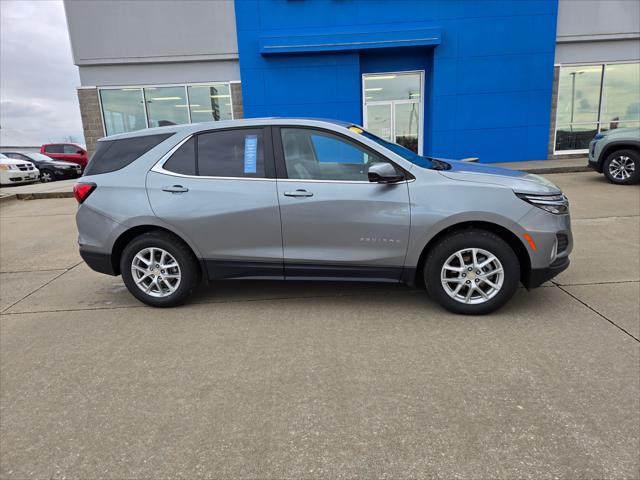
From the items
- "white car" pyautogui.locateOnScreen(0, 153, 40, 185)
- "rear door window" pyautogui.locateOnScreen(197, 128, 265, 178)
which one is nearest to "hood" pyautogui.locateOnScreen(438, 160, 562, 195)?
"rear door window" pyautogui.locateOnScreen(197, 128, 265, 178)

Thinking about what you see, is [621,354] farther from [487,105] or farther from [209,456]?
[487,105]

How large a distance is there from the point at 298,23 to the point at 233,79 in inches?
115

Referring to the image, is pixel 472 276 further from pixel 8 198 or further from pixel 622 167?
pixel 8 198

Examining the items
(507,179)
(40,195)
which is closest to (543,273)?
(507,179)

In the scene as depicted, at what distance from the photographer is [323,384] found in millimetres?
2879

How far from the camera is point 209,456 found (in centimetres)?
228

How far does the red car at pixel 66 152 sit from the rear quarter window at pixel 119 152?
66.0 ft

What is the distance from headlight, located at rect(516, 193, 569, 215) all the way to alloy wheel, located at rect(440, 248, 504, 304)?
0.55 meters

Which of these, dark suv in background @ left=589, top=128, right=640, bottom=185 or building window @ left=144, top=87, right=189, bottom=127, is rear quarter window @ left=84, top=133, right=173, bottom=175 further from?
building window @ left=144, top=87, right=189, bottom=127

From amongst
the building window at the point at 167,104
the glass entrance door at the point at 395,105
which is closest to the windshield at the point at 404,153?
the glass entrance door at the point at 395,105

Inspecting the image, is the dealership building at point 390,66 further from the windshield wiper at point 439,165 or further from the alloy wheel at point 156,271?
the alloy wheel at point 156,271

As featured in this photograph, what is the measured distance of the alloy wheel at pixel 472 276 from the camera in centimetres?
371

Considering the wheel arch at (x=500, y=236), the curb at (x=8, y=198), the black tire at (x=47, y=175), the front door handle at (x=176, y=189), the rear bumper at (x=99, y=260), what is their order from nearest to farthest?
1. the wheel arch at (x=500, y=236)
2. the front door handle at (x=176, y=189)
3. the rear bumper at (x=99, y=260)
4. the curb at (x=8, y=198)
5. the black tire at (x=47, y=175)

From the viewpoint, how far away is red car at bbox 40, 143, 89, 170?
21.9 metres
